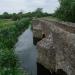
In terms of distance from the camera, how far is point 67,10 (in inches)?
1524

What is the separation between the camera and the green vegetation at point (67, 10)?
1489 inches

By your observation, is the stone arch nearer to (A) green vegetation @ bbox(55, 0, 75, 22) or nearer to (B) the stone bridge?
(B) the stone bridge

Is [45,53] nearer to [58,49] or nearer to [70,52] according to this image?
[58,49]

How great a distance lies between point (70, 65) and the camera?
1459 centimetres

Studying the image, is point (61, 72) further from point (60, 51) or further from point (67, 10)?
point (67, 10)

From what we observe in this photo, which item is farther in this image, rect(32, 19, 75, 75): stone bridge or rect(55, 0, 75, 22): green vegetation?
rect(55, 0, 75, 22): green vegetation

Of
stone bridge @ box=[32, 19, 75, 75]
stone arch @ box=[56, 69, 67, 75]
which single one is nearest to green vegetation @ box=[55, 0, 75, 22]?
stone bridge @ box=[32, 19, 75, 75]

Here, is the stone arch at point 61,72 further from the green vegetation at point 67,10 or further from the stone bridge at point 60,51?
the green vegetation at point 67,10

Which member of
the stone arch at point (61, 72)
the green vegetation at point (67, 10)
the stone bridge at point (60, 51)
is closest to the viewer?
the stone bridge at point (60, 51)

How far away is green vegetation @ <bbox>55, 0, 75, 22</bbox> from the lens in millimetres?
37812

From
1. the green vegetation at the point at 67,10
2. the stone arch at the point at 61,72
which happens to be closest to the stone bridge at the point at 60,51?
the stone arch at the point at 61,72

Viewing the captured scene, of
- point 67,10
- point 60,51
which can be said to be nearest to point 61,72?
point 60,51

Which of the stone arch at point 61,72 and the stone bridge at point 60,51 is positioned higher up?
the stone bridge at point 60,51

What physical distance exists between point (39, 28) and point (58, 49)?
1944cm
